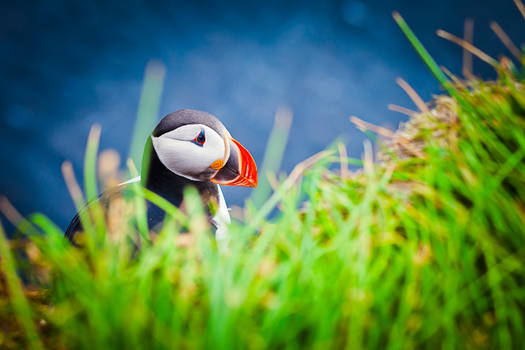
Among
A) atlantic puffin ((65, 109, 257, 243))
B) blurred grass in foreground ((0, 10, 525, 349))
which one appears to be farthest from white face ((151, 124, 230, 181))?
blurred grass in foreground ((0, 10, 525, 349))

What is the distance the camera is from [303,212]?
793 millimetres

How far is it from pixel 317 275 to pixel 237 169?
151 centimetres

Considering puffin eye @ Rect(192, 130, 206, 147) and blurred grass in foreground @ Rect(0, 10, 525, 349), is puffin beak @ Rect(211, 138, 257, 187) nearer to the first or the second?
puffin eye @ Rect(192, 130, 206, 147)

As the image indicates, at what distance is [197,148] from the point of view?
1.91m

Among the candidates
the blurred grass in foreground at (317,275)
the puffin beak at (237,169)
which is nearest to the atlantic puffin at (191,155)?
the puffin beak at (237,169)

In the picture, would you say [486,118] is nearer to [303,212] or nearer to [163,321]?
[303,212]

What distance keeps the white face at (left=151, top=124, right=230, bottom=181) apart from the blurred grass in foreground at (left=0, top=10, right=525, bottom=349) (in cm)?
127

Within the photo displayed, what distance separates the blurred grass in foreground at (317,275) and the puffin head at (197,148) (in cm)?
128

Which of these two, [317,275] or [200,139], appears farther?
[200,139]

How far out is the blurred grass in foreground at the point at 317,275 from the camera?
45cm

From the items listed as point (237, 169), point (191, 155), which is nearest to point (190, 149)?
point (191, 155)

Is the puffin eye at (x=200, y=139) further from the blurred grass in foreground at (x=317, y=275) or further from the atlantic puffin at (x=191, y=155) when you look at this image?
the blurred grass in foreground at (x=317, y=275)

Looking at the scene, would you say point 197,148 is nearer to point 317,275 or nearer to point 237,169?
point 237,169

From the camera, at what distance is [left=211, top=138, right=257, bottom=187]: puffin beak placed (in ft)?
6.49
